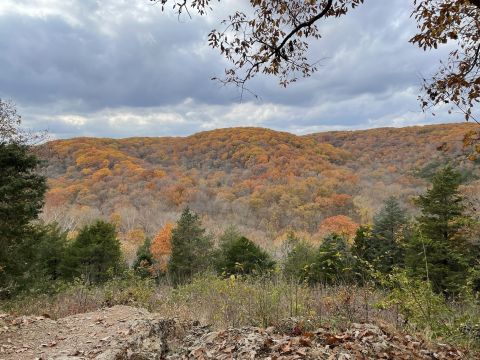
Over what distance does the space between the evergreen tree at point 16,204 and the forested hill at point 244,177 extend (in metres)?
33.0

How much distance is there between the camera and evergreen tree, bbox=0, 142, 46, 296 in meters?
14.4

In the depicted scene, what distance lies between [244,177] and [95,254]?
6420 cm

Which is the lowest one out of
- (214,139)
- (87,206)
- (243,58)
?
(87,206)

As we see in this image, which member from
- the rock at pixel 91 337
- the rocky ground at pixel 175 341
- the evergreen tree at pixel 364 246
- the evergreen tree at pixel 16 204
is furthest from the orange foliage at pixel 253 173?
the rocky ground at pixel 175 341

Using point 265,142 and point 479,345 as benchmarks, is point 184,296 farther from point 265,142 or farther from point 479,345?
point 265,142

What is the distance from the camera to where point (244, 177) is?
89.2 metres

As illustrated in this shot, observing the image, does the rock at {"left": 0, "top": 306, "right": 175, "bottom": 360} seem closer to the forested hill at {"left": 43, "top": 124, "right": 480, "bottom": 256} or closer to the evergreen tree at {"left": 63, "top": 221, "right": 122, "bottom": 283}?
the evergreen tree at {"left": 63, "top": 221, "right": 122, "bottom": 283}

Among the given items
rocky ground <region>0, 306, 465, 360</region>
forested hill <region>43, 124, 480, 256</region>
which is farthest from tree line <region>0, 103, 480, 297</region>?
forested hill <region>43, 124, 480, 256</region>

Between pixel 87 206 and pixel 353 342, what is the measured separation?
69.2 metres

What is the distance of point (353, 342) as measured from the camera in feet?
14.7

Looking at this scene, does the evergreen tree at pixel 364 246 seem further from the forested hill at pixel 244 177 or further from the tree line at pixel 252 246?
the forested hill at pixel 244 177

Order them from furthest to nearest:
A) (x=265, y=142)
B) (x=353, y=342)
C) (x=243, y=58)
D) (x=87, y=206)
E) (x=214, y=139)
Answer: (x=214, y=139) < (x=265, y=142) < (x=87, y=206) < (x=243, y=58) < (x=353, y=342)

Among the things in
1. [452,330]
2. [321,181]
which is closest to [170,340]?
[452,330]

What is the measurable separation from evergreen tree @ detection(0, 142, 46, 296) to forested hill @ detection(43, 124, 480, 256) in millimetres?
33046
